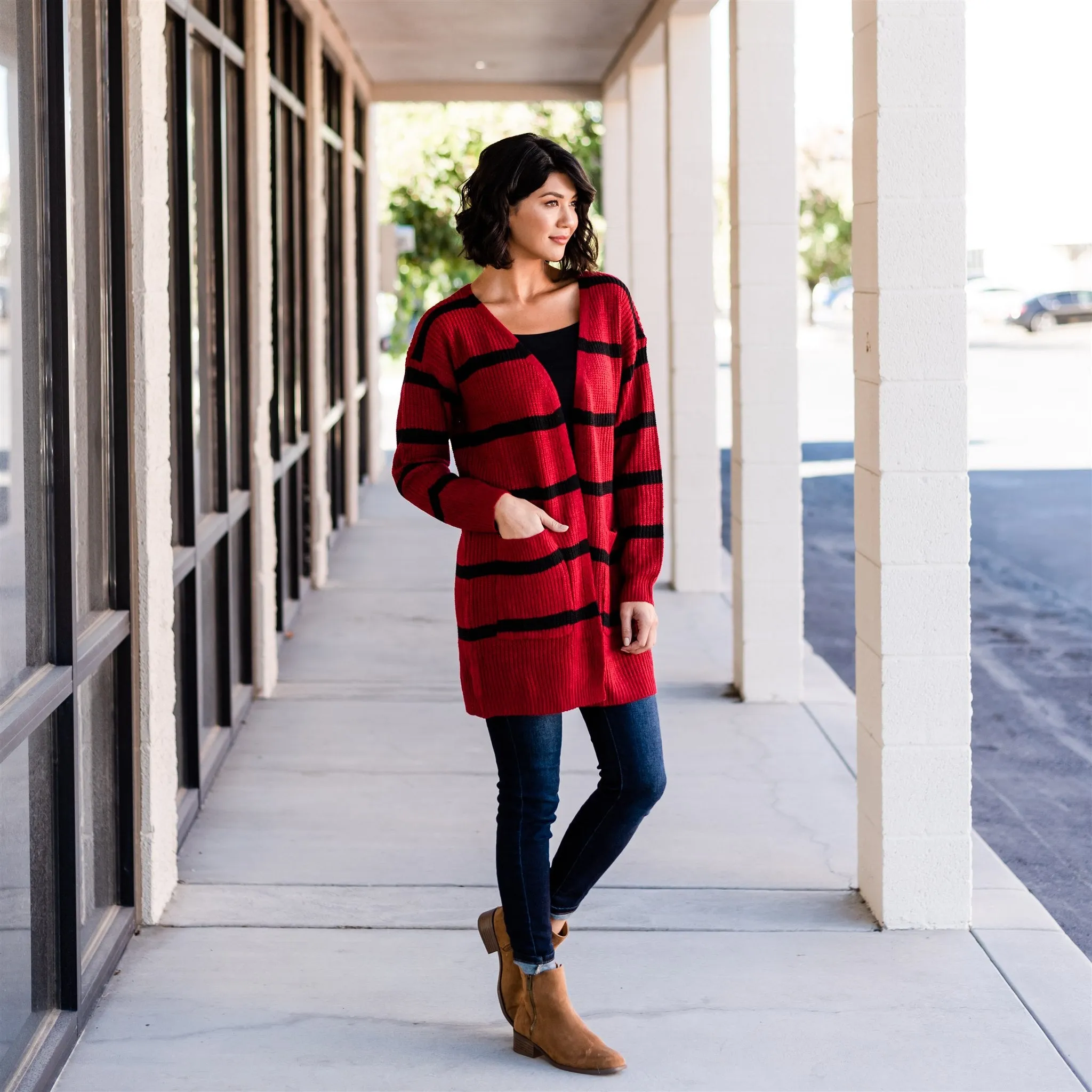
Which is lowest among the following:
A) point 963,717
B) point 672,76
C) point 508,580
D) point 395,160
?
point 963,717

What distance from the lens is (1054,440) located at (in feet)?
65.2

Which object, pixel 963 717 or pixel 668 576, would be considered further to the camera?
pixel 668 576

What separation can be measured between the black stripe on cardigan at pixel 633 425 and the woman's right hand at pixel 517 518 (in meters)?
0.29

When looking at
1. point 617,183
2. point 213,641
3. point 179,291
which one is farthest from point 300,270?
point 617,183

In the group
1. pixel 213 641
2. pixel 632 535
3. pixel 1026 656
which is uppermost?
pixel 632 535

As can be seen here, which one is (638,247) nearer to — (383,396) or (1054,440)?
(1054,440)

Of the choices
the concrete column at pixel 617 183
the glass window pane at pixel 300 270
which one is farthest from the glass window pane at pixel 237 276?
the concrete column at pixel 617 183

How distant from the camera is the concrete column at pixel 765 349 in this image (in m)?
6.28

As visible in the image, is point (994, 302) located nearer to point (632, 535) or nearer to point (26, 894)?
point (632, 535)

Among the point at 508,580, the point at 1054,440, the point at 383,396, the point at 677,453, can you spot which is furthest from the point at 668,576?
the point at 383,396

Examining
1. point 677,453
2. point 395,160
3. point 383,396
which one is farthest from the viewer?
point 383,396

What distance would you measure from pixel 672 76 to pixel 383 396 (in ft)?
55.0

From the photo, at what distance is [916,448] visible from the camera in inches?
154

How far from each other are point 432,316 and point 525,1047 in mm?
1444
